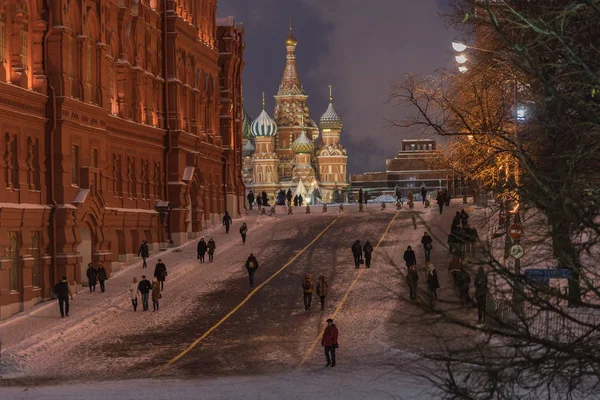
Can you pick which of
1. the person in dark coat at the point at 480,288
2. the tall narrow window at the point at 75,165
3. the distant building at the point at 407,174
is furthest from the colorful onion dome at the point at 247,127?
the person in dark coat at the point at 480,288

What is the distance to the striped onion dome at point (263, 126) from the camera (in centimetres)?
15750

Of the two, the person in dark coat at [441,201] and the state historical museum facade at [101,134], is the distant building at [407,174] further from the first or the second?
the person in dark coat at [441,201]

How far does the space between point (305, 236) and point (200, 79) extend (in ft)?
45.4

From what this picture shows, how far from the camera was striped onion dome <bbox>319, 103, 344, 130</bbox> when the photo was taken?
15788 centimetres

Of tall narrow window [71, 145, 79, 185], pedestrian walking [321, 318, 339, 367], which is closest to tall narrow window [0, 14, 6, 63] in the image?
tall narrow window [71, 145, 79, 185]

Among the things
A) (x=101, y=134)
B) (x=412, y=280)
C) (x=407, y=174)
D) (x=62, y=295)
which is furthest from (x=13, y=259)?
(x=407, y=174)

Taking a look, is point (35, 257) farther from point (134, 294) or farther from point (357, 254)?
point (357, 254)

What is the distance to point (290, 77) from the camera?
16225cm

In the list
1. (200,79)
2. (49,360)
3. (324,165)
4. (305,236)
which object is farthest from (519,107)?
(324,165)

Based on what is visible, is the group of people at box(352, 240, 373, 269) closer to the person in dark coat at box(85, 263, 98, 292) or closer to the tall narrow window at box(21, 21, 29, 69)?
the person in dark coat at box(85, 263, 98, 292)

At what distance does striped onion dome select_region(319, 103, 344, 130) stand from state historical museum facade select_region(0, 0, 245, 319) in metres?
81.5

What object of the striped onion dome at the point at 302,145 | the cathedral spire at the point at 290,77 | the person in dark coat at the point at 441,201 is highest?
the cathedral spire at the point at 290,77

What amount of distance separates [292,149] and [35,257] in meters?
118

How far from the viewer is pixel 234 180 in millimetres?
79438
